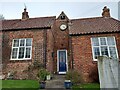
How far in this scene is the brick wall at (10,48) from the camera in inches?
667

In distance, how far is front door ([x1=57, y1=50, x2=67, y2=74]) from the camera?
19.9m

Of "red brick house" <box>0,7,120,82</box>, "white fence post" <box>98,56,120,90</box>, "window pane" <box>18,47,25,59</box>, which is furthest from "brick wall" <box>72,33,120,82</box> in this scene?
"white fence post" <box>98,56,120,90</box>

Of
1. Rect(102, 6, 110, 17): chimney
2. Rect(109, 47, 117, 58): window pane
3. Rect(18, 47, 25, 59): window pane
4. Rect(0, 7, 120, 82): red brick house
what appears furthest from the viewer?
Rect(102, 6, 110, 17): chimney

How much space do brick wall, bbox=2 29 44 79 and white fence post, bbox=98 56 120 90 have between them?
25.8 ft

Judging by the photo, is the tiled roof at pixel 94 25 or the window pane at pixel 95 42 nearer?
the window pane at pixel 95 42

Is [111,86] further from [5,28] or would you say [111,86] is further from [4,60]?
[5,28]

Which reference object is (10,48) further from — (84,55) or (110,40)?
(110,40)

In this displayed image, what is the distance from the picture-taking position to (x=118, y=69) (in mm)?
10281

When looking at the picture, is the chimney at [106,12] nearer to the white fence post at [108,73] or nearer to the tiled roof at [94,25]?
the tiled roof at [94,25]

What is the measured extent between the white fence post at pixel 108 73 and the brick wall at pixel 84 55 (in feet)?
18.4

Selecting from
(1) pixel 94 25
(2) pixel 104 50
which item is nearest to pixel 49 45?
(2) pixel 104 50

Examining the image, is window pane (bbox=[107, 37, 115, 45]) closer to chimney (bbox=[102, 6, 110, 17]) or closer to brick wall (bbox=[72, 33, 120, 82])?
brick wall (bbox=[72, 33, 120, 82])

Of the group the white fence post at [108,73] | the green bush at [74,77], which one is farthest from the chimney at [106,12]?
the white fence post at [108,73]

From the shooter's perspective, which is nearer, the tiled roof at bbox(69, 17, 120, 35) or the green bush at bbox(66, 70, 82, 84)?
the green bush at bbox(66, 70, 82, 84)
